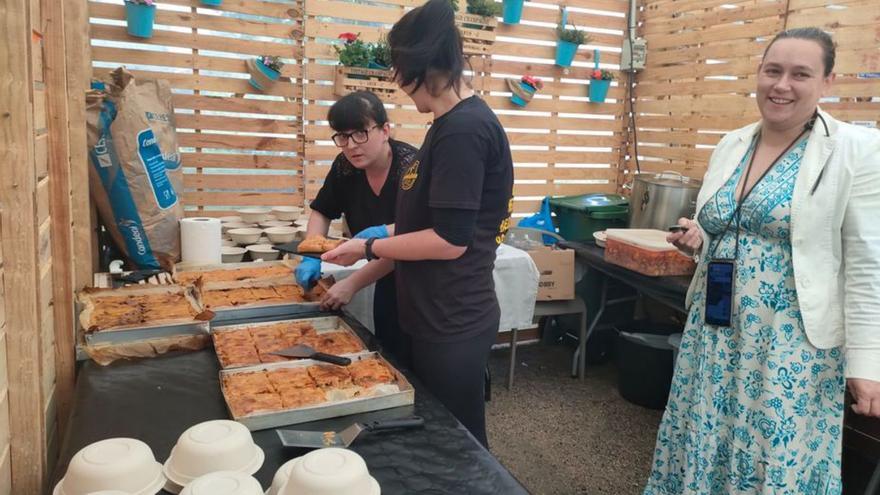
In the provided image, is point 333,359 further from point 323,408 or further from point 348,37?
point 348,37

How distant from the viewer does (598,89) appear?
4820 mm

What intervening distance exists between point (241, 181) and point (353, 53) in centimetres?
110

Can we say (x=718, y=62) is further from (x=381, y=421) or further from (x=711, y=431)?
(x=381, y=421)

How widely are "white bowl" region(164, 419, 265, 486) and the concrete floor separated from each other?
201 cm

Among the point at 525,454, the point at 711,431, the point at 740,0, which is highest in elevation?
the point at 740,0

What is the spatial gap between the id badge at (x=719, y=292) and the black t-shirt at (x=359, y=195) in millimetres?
1135

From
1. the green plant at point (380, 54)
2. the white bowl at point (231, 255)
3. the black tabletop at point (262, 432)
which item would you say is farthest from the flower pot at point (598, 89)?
the black tabletop at point (262, 432)

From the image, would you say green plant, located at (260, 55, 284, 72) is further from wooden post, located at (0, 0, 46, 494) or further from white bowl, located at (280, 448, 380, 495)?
white bowl, located at (280, 448, 380, 495)

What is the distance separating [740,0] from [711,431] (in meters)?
3.42

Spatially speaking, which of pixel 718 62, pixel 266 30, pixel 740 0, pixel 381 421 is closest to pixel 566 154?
pixel 718 62

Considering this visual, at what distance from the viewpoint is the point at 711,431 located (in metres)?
1.95

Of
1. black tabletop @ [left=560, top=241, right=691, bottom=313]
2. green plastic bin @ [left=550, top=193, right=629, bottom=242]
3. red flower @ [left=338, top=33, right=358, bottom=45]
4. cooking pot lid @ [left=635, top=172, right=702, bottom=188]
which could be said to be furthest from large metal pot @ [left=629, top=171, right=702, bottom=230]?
red flower @ [left=338, top=33, right=358, bottom=45]

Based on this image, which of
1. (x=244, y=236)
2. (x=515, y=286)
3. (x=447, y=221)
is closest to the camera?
(x=447, y=221)

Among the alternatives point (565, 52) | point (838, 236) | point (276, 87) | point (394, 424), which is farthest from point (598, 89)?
point (394, 424)
